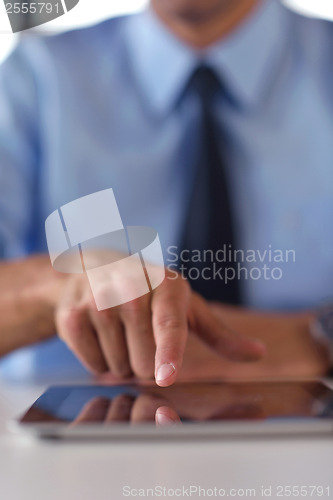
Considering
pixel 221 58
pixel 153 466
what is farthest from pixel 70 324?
pixel 221 58

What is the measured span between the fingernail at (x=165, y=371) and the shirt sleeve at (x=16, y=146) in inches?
7.2

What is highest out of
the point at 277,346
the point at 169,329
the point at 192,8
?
the point at 192,8

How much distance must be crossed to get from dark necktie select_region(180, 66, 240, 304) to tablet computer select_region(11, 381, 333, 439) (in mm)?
103

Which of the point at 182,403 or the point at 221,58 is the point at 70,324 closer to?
the point at 182,403

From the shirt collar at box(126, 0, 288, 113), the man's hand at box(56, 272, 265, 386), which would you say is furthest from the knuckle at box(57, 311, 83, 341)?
the shirt collar at box(126, 0, 288, 113)

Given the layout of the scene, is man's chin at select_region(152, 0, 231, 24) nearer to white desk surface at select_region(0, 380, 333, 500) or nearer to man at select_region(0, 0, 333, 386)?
man at select_region(0, 0, 333, 386)

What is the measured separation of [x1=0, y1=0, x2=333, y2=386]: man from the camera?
0.40 m

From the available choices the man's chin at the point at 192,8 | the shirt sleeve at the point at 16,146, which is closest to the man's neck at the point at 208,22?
the man's chin at the point at 192,8

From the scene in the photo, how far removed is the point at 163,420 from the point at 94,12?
29 cm

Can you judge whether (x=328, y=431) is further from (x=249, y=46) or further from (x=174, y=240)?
(x=249, y=46)

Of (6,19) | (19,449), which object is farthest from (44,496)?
(6,19)

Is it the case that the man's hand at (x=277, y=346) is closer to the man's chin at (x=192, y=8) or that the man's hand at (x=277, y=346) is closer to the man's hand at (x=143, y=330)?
the man's hand at (x=143, y=330)

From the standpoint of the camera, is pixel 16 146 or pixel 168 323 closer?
pixel 168 323

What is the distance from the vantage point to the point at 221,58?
1.46 feet
